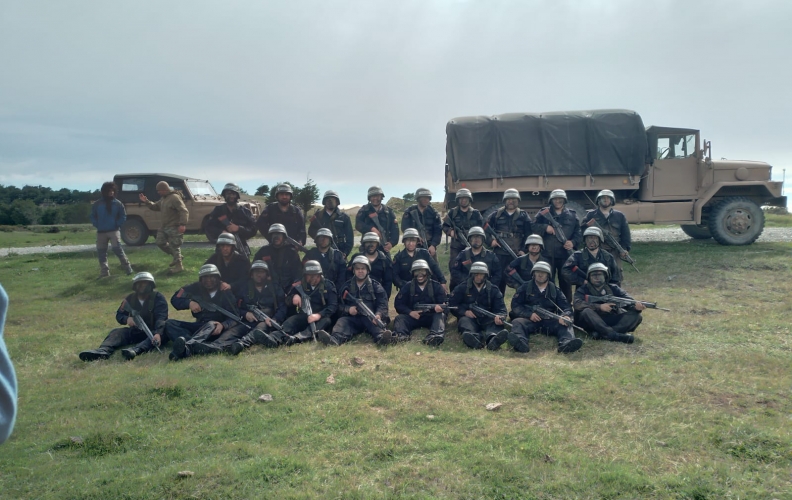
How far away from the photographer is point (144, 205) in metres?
16.4

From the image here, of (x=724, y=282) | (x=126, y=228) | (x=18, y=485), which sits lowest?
(x=18, y=485)

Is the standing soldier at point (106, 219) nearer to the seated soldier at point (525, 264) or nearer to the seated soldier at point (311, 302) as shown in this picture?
the seated soldier at point (311, 302)

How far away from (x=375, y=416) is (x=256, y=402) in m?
1.27

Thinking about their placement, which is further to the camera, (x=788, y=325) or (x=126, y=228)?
(x=126, y=228)

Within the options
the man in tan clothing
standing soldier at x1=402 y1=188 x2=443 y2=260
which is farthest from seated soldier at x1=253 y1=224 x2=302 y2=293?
the man in tan clothing

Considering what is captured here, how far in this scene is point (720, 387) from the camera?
5.43 metres

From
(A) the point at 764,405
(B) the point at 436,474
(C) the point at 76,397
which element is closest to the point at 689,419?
(A) the point at 764,405

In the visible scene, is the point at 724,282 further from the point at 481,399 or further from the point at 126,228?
the point at 126,228

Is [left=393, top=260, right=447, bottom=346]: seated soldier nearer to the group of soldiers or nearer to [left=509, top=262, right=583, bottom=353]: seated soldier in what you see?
the group of soldiers

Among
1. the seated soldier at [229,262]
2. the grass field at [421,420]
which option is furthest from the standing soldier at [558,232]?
the seated soldier at [229,262]

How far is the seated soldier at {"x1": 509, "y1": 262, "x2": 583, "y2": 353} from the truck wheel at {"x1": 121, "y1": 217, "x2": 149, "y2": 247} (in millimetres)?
12846

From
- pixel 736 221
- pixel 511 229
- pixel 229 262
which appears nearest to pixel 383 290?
pixel 229 262

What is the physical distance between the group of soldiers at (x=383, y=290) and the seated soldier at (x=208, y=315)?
0.02 meters

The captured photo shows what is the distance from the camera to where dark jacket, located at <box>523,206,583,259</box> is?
933 cm
